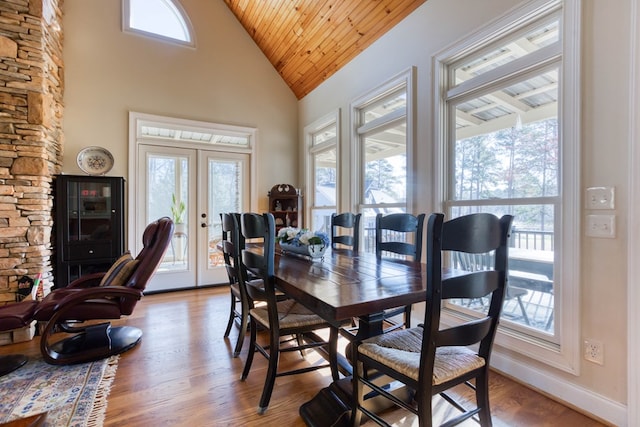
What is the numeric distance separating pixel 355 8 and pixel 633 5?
2386mm

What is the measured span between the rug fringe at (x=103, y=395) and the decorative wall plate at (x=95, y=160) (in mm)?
2492

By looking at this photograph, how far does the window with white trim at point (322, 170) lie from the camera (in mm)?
4415

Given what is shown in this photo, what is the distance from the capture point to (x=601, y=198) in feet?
5.55

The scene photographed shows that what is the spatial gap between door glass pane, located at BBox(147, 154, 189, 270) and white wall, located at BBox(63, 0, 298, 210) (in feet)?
1.27

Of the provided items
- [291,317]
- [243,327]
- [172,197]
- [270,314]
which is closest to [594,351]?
[291,317]

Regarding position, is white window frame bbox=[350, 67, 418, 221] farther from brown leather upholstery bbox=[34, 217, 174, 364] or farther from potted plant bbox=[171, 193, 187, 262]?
potted plant bbox=[171, 193, 187, 262]

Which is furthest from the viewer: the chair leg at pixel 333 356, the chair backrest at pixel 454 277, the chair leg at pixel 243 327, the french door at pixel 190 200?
the french door at pixel 190 200

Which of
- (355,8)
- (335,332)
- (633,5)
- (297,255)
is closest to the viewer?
(633,5)

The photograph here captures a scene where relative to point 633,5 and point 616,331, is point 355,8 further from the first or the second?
point 616,331

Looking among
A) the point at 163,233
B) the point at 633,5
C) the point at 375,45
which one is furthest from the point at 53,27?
the point at 633,5

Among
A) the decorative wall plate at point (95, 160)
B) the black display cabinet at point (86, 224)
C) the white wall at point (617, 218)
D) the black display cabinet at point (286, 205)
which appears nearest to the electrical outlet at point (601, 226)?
the white wall at point (617, 218)

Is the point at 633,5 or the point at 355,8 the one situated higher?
the point at 355,8

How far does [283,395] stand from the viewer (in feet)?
6.23

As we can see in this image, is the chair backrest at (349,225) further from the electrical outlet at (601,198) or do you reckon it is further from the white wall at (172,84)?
the white wall at (172,84)
